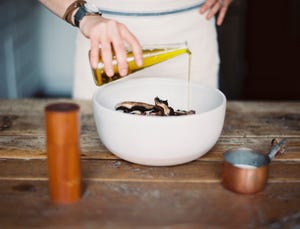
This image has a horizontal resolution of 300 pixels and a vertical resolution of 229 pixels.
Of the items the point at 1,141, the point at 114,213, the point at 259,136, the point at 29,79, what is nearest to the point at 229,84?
the point at 29,79

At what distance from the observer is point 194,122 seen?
1150 millimetres

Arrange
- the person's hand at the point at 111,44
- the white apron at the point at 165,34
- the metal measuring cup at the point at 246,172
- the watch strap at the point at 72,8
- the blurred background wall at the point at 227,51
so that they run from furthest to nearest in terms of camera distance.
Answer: the blurred background wall at the point at 227,51, the white apron at the point at 165,34, the watch strap at the point at 72,8, the person's hand at the point at 111,44, the metal measuring cup at the point at 246,172

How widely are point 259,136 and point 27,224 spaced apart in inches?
28.9

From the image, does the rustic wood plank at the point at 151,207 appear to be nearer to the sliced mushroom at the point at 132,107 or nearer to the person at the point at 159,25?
the sliced mushroom at the point at 132,107

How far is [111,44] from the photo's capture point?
122 centimetres

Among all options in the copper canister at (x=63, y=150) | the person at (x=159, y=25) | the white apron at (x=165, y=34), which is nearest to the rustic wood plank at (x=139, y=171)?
the copper canister at (x=63, y=150)

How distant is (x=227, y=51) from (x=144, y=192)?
2469mm

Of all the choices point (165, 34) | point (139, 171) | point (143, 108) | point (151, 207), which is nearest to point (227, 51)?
point (165, 34)

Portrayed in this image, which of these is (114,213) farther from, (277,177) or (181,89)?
(181,89)

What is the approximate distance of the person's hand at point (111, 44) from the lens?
3.89ft

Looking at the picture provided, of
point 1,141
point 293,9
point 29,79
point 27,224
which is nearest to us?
point 27,224

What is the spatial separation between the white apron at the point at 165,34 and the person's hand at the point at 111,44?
17.9 inches

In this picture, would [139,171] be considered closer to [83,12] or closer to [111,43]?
[111,43]

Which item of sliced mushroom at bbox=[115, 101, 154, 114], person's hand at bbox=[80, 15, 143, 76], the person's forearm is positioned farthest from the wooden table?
the person's forearm
